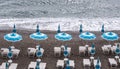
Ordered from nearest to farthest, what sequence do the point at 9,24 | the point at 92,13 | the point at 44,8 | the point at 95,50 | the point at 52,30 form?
the point at 95,50 < the point at 52,30 < the point at 9,24 < the point at 92,13 < the point at 44,8

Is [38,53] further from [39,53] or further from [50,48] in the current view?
[50,48]

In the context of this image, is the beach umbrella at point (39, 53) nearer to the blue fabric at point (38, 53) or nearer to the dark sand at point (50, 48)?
the blue fabric at point (38, 53)

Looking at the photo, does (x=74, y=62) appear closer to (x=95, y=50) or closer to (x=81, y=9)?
(x=95, y=50)

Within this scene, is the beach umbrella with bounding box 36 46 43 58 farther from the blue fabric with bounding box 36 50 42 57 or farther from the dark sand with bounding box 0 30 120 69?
the dark sand with bounding box 0 30 120 69

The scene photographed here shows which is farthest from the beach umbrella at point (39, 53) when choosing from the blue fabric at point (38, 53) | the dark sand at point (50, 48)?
the dark sand at point (50, 48)

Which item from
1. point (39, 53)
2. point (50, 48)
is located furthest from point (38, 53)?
point (50, 48)

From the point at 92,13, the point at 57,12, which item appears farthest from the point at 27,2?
the point at 92,13

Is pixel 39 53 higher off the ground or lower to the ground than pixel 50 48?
higher

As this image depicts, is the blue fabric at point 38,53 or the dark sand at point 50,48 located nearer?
the dark sand at point 50,48

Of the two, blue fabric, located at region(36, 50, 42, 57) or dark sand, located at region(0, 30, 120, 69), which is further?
blue fabric, located at region(36, 50, 42, 57)

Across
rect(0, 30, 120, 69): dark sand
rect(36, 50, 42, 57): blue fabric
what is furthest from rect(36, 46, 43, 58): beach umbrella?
rect(0, 30, 120, 69): dark sand

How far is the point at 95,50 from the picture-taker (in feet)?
38.0

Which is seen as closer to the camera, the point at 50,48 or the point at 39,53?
the point at 39,53

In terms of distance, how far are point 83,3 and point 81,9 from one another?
2.31 metres
